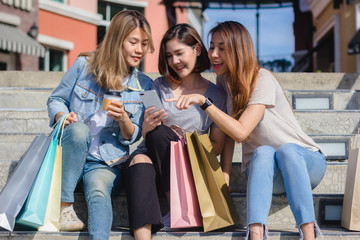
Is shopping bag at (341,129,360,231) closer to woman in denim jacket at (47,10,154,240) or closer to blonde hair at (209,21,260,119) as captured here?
blonde hair at (209,21,260,119)

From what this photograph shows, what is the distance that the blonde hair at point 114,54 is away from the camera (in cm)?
283

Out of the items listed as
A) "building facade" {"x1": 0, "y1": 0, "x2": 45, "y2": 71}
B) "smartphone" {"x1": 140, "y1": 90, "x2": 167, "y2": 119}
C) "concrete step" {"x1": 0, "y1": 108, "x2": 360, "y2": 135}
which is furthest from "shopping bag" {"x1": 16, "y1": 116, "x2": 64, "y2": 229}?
"building facade" {"x1": 0, "y1": 0, "x2": 45, "y2": 71}

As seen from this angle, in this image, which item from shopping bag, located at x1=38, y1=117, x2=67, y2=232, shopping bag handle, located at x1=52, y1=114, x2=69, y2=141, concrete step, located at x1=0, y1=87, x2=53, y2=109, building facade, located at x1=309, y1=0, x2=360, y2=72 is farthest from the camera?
building facade, located at x1=309, y1=0, x2=360, y2=72

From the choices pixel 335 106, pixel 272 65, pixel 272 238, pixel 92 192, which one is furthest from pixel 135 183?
pixel 272 65

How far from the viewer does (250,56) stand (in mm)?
2676

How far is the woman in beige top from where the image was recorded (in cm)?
238

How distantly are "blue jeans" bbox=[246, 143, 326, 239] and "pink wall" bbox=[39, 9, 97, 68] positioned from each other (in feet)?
38.0

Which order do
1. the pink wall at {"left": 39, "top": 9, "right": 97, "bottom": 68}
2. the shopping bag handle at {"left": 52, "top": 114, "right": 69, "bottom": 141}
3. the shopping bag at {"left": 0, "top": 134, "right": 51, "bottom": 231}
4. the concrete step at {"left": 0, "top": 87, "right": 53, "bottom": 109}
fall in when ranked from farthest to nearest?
the pink wall at {"left": 39, "top": 9, "right": 97, "bottom": 68}
the concrete step at {"left": 0, "top": 87, "right": 53, "bottom": 109}
the shopping bag handle at {"left": 52, "top": 114, "right": 69, "bottom": 141}
the shopping bag at {"left": 0, "top": 134, "right": 51, "bottom": 231}

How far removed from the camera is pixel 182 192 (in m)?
2.52

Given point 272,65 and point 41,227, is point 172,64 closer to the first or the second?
point 41,227

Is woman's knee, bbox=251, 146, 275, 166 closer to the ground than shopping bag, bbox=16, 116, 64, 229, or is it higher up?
higher up

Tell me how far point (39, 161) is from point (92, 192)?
1.01ft

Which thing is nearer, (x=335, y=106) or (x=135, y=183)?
(x=135, y=183)

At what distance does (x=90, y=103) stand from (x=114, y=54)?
1.05 feet
